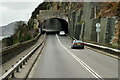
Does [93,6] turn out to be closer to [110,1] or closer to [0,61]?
[110,1]

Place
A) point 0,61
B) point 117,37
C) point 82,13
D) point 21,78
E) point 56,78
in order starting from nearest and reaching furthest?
point 21,78
point 56,78
point 0,61
point 117,37
point 82,13

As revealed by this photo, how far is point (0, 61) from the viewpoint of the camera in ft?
39.5

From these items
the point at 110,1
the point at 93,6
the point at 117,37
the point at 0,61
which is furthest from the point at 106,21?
the point at 0,61

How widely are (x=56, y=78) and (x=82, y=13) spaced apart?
150ft

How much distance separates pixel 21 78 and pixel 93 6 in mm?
37900

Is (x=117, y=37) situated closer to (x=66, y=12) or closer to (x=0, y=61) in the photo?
(x=0, y=61)

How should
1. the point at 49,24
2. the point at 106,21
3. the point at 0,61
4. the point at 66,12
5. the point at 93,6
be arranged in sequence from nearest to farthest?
the point at 0,61 < the point at 106,21 < the point at 93,6 < the point at 66,12 < the point at 49,24

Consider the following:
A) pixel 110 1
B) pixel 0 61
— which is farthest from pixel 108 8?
pixel 0 61

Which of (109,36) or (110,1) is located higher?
(110,1)

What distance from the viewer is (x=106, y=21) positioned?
28.8 m

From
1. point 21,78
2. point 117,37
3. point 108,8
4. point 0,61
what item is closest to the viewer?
point 21,78

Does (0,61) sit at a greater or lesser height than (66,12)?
lesser

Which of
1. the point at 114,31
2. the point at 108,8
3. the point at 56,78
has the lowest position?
the point at 56,78

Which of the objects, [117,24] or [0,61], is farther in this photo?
[117,24]
